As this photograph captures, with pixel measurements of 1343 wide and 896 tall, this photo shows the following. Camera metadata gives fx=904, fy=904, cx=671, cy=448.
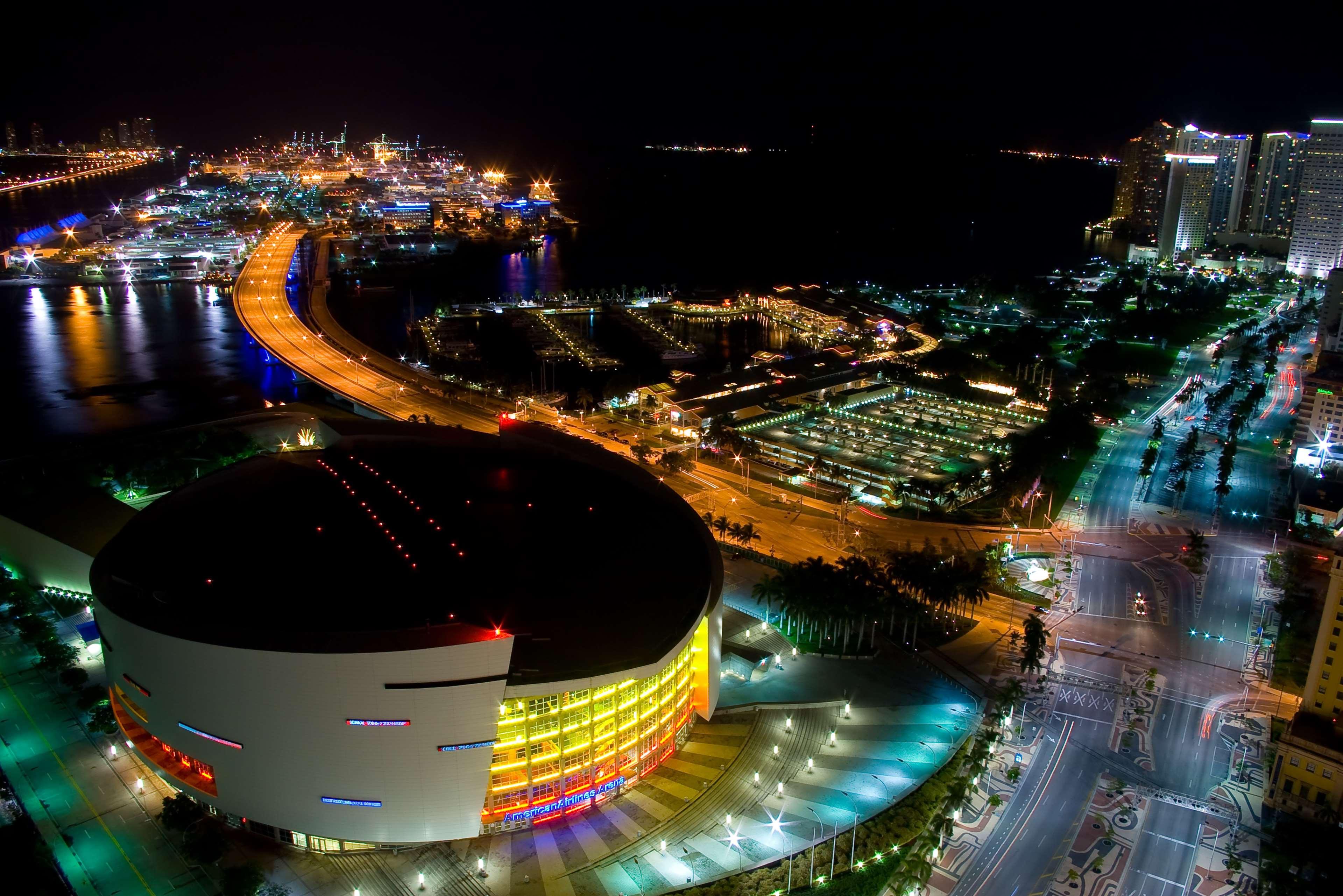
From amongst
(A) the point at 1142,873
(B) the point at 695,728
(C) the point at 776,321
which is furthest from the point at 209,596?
(C) the point at 776,321

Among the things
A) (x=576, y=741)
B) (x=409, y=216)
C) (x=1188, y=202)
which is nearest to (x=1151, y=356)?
(x=1188, y=202)

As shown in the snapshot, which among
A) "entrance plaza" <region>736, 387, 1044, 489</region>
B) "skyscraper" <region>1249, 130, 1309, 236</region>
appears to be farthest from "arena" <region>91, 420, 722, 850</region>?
"skyscraper" <region>1249, 130, 1309, 236</region>

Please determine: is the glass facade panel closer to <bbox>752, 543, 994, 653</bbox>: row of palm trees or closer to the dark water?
<bbox>752, 543, 994, 653</bbox>: row of palm trees

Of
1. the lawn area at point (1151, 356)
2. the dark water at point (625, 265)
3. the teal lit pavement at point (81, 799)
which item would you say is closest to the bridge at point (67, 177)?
the dark water at point (625, 265)

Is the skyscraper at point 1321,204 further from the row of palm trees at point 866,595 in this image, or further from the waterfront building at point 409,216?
the waterfront building at point 409,216

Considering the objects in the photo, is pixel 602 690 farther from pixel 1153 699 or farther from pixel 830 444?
pixel 830 444
